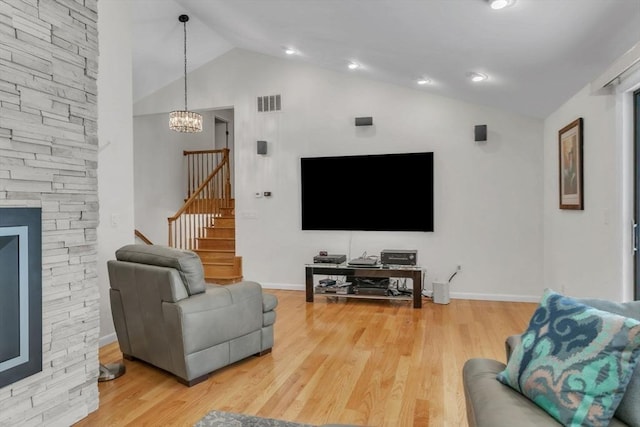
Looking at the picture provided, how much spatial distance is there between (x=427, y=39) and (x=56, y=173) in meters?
2.91

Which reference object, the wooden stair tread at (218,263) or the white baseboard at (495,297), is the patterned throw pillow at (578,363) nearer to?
the white baseboard at (495,297)

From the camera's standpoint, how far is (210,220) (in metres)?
7.33

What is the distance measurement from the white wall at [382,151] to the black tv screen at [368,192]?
4.7 inches

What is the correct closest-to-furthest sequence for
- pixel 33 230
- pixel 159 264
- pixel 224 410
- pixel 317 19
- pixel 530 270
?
1. pixel 33 230
2. pixel 224 410
3. pixel 159 264
4. pixel 317 19
5. pixel 530 270

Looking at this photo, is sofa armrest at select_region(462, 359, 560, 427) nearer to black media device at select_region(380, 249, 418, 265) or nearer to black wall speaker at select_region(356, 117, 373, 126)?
black media device at select_region(380, 249, 418, 265)

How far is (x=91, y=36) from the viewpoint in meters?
2.34

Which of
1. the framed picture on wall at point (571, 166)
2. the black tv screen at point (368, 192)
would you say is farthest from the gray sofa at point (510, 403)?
the black tv screen at point (368, 192)

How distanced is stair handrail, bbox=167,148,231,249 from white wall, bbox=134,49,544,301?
1.55 meters

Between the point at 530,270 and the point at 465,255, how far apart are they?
79cm

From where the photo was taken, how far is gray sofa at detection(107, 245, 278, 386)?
2.60 meters

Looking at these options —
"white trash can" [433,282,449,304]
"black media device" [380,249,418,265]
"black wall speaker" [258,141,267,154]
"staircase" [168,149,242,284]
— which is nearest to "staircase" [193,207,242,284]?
"staircase" [168,149,242,284]

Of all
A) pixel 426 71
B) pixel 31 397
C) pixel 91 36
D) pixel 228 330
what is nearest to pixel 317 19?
pixel 426 71

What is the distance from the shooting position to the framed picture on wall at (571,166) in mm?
3582

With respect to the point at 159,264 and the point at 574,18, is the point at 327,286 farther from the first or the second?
the point at 574,18
